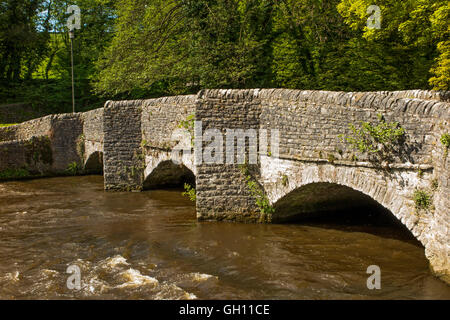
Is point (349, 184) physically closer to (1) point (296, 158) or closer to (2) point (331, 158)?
(2) point (331, 158)

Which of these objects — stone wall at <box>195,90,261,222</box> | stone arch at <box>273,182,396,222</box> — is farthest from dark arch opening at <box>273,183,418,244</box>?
stone wall at <box>195,90,261,222</box>

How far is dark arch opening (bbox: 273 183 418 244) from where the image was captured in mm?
9430

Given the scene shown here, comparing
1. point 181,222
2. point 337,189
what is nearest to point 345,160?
point 337,189

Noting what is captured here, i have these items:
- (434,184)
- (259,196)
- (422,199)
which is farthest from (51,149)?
(434,184)

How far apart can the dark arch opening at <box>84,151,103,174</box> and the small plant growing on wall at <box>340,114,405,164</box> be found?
44.3 ft

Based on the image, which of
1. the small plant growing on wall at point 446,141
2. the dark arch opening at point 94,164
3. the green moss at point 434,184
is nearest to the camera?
the small plant growing on wall at point 446,141

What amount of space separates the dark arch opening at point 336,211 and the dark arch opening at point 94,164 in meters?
11.2

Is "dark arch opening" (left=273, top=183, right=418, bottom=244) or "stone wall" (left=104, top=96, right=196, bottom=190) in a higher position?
"stone wall" (left=104, top=96, right=196, bottom=190)

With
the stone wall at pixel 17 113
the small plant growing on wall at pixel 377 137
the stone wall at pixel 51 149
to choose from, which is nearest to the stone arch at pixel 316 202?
the small plant growing on wall at pixel 377 137

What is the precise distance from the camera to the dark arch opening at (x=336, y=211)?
9430 mm

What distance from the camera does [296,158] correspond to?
8961 millimetres

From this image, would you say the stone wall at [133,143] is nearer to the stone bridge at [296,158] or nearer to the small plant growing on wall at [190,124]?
the stone bridge at [296,158]

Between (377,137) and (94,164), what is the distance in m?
15.2

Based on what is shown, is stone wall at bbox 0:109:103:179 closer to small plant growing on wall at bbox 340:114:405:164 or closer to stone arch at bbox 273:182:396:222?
stone arch at bbox 273:182:396:222
